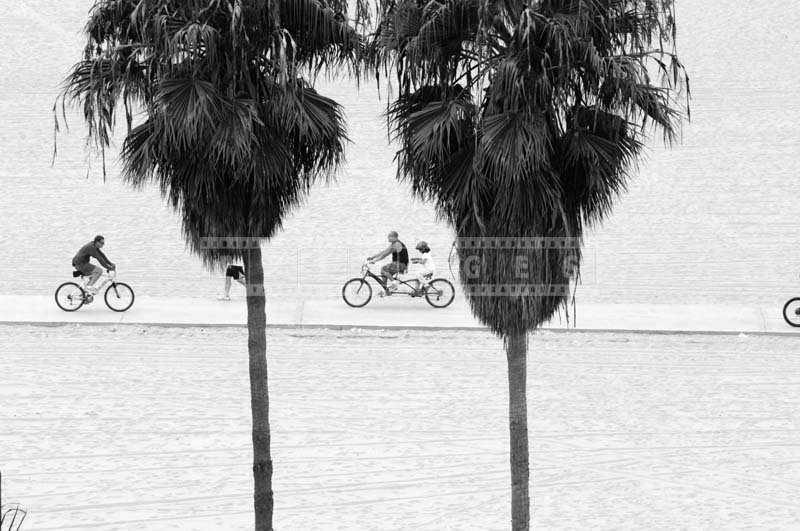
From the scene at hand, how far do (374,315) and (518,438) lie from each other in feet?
34.4

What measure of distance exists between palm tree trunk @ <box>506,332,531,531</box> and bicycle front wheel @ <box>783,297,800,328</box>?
1119 cm

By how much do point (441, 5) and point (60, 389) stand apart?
26.3 feet

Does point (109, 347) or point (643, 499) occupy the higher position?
point (109, 347)

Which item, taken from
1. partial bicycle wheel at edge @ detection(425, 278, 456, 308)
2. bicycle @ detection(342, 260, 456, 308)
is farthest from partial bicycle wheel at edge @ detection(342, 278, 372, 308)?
partial bicycle wheel at edge @ detection(425, 278, 456, 308)

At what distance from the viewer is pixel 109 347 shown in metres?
16.7

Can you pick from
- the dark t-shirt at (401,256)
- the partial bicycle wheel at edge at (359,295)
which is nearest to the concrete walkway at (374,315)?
the partial bicycle wheel at edge at (359,295)

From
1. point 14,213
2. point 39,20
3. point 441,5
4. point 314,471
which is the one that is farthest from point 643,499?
point 39,20

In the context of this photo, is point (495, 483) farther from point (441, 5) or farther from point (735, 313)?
point (735, 313)

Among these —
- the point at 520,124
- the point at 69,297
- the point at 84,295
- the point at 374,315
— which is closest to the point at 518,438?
the point at 520,124

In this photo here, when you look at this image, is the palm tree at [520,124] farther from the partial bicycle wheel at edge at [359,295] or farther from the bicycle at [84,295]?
the bicycle at [84,295]

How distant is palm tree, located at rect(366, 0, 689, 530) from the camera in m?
8.16

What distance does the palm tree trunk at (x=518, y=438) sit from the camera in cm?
882

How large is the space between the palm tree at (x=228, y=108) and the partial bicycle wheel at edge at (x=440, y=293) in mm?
10236

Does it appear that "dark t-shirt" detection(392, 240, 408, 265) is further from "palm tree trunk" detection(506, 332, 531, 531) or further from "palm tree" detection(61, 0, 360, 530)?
"palm tree trunk" detection(506, 332, 531, 531)
